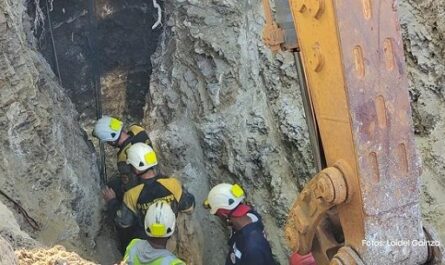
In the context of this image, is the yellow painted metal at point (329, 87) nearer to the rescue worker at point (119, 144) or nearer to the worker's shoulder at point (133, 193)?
the worker's shoulder at point (133, 193)

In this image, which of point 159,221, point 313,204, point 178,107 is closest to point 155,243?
point 159,221

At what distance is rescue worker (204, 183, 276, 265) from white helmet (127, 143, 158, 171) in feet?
2.23

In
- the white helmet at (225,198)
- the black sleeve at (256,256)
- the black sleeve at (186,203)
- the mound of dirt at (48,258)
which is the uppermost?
the mound of dirt at (48,258)

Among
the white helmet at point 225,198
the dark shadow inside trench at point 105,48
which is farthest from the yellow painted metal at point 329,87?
the dark shadow inside trench at point 105,48

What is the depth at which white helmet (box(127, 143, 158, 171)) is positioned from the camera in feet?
16.6

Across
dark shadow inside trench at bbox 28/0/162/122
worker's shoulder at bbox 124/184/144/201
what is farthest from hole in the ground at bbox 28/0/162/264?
worker's shoulder at bbox 124/184/144/201

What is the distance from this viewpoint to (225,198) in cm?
464

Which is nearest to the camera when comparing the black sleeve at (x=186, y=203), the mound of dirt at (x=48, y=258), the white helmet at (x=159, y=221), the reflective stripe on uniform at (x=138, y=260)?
the mound of dirt at (x=48, y=258)

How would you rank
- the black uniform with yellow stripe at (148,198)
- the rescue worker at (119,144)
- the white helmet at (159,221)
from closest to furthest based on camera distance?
the white helmet at (159,221) < the black uniform with yellow stripe at (148,198) < the rescue worker at (119,144)

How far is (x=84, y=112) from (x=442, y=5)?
386 centimetres

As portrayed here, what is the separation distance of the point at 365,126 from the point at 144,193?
3.13 metres

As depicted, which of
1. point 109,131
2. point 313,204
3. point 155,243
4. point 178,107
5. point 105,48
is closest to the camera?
point 313,204

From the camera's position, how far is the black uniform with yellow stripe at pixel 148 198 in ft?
16.1

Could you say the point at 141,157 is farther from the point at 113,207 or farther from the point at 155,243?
the point at 155,243
